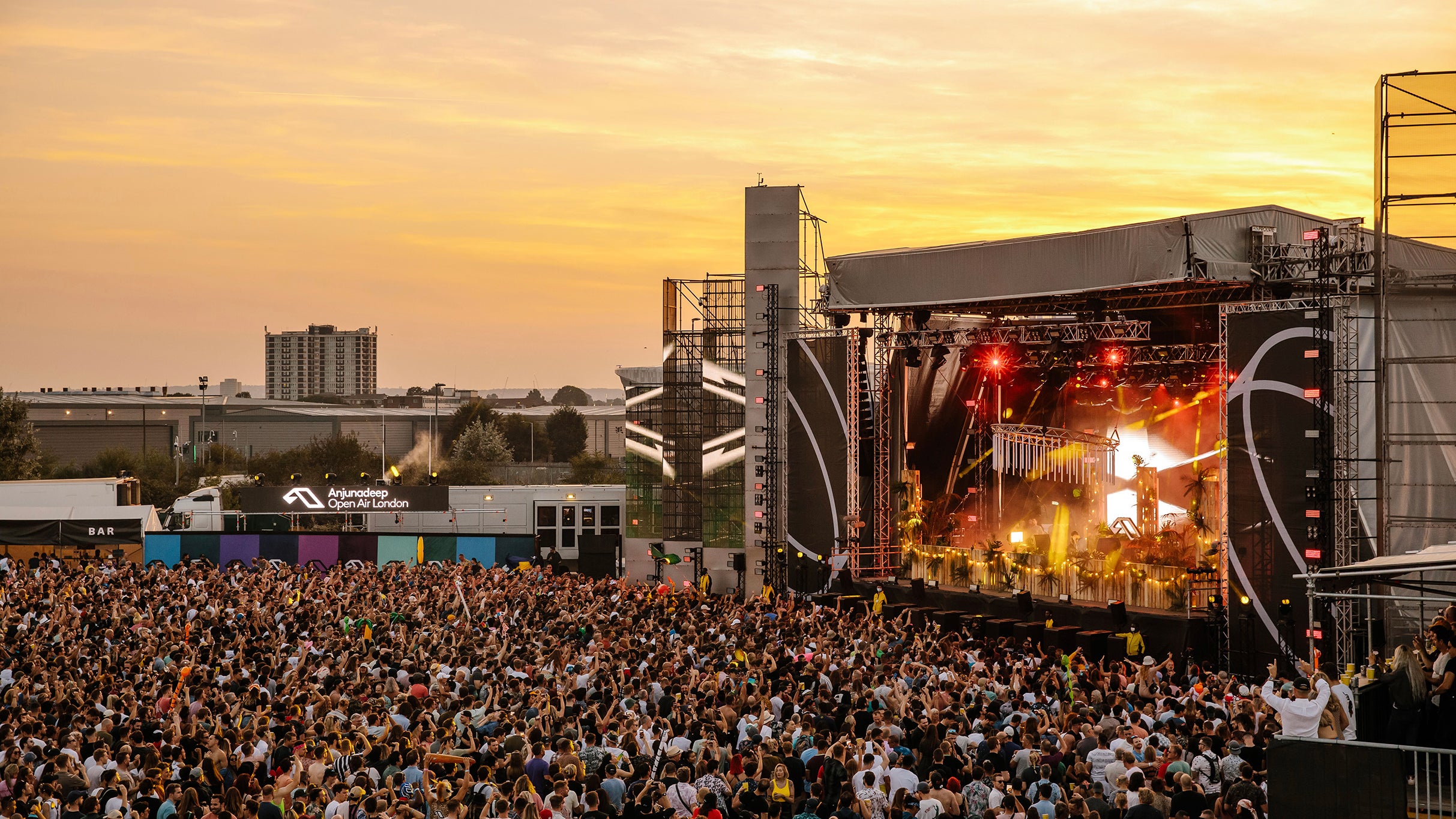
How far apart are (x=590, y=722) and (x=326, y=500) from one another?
82.8 feet

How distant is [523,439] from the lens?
10500cm

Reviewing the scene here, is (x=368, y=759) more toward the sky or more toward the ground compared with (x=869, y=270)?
more toward the ground

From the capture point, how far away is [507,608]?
21.3 metres

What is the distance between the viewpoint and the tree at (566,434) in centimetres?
10419

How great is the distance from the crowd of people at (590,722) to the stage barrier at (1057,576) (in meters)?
2.02

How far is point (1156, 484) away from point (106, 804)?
21.5 m

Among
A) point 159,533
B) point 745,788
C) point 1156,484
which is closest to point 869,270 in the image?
point 1156,484

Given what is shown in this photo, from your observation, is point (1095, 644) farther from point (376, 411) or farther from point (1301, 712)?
point (376, 411)

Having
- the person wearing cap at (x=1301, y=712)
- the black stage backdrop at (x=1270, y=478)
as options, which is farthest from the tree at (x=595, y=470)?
the person wearing cap at (x=1301, y=712)

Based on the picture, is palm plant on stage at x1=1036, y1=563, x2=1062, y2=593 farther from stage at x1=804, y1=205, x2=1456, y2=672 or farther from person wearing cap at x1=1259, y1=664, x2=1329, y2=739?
person wearing cap at x1=1259, y1=664, x2=1329, y2=739

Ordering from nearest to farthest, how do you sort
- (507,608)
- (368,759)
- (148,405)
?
(368,759) < (507,608) < (148,405)

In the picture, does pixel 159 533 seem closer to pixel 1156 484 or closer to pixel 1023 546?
pixel 1023 546

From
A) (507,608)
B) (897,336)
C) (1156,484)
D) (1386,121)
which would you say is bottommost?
(507,608)

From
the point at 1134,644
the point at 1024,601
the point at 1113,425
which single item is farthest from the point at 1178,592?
the point at 1113,425
